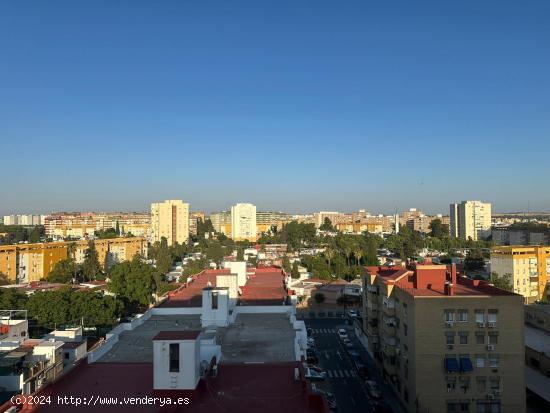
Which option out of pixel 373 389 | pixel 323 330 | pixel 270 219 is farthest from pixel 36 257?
pixel 270 219

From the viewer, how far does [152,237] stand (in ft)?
315

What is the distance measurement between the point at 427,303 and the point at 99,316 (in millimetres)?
19895

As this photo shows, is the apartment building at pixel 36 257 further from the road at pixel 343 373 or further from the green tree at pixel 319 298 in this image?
the road at pixel 343 373

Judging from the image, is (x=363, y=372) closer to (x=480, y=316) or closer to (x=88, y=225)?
(x=480, y=316)

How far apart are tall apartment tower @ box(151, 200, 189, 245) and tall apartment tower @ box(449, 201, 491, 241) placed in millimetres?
60948

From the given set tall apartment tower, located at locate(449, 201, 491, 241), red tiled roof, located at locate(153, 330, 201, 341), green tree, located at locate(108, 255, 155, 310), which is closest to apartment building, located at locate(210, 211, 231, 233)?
tall apartment tower, located at locate(449, 201, 491, 241)

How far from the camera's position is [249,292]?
22469 millimetres

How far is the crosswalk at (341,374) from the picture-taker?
2249 cm

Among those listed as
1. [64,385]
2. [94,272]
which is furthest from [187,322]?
[94,272]

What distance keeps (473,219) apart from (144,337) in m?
103

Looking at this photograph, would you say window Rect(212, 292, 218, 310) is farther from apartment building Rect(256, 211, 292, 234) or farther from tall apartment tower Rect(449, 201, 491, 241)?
apartment building Rect(256, 211, 292, 234)

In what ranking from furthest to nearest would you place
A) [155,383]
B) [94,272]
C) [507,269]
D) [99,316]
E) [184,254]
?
[184,254] < [94,272] < [507,269] < [99,316] < [155,383]

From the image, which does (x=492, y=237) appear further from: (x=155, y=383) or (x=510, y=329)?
(x=155, y=383)

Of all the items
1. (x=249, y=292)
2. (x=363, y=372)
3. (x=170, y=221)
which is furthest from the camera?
(x=170, y=221)
